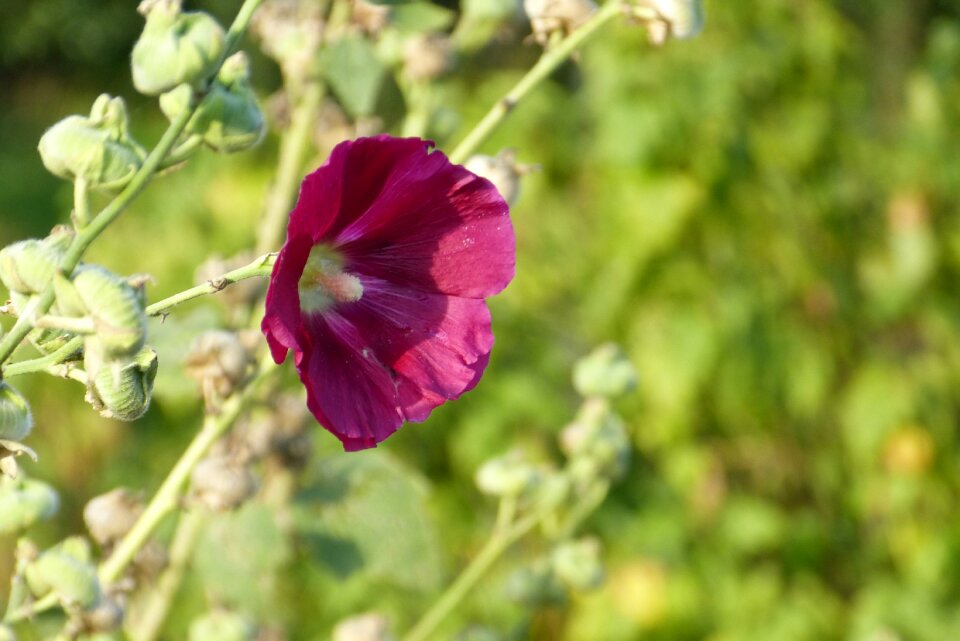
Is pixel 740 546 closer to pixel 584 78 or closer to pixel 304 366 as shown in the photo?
pixel 584 78

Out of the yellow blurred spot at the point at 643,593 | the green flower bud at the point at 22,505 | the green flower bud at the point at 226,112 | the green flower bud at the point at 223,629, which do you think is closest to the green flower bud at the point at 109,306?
the green flower bud at the point at 226,112

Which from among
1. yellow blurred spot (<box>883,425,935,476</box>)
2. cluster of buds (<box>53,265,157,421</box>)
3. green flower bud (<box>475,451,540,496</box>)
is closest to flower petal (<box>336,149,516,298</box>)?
cluster of buds (<box>53,265,157,421</box>)

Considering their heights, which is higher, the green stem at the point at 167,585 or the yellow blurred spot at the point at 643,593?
the green stem at the point at 167,585

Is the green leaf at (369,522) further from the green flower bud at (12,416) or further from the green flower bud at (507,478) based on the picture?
the green flower bud at (12,416)

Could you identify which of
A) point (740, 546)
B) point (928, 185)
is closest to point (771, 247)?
point (928, 185)

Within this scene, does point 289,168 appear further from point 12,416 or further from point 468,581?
point 12,416

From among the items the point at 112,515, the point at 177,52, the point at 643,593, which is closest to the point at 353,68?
the point at 112,515
